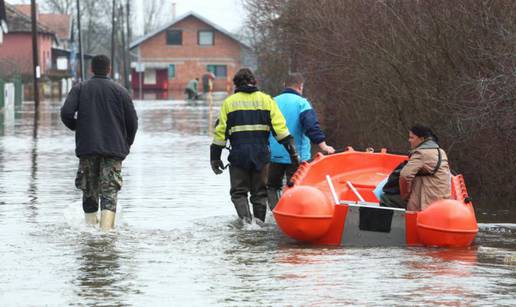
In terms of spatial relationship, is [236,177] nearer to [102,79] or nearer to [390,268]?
[102,79]

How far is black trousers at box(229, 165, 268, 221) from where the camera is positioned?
1292cm

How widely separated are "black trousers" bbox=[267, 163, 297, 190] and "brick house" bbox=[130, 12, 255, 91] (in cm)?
9658

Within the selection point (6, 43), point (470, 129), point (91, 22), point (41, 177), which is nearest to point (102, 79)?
point (470, 129)

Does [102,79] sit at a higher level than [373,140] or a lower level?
higher

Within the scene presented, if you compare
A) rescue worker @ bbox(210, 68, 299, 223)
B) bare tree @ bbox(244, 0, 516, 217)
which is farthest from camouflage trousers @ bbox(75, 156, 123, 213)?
bare tree @ bbox(244, 0, 516, 217)

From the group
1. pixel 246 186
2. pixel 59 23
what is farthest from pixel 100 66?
pixel 59 23

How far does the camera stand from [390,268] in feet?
32.3

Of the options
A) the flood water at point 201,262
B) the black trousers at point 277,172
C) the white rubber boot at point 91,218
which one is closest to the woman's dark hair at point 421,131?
the flood water at point 201,262

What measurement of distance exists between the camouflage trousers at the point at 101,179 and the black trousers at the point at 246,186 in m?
1.23

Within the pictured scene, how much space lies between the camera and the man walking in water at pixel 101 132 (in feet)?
40.2

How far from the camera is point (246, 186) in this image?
512 inches

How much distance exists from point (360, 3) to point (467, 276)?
10.5 meters

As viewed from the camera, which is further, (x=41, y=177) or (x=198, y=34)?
(x=198, y=34)

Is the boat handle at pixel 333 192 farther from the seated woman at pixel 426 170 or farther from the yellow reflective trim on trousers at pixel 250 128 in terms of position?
the yellow reflective trim on trousers at pixel 250 128
